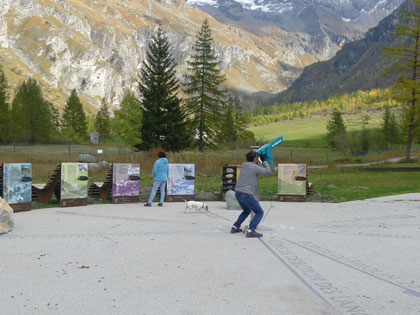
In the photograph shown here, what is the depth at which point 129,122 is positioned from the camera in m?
46.4

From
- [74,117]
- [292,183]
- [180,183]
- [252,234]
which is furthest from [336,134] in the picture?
[252,234]

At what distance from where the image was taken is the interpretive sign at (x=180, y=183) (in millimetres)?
14781

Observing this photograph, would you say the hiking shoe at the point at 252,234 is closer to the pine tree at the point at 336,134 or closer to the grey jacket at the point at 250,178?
the grey jacket at the point at 250,178

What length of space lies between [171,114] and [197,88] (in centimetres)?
510

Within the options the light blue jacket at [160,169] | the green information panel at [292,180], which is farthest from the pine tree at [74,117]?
the green information panel at [292,180]

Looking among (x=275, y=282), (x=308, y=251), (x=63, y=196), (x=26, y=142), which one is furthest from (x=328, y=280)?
(x=26, y=142)

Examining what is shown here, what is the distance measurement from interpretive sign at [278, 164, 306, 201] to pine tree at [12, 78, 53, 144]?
216ft

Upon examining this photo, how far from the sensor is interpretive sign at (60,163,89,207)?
1292 cm

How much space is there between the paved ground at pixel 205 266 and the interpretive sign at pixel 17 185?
1.00 metres

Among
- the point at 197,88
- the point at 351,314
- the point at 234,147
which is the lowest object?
the point at 351,314

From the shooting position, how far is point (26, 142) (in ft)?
233

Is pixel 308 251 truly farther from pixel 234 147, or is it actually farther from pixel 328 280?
pixel 234 147

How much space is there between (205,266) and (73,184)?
8.32 meters

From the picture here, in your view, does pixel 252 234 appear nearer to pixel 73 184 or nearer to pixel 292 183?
pixel 292 183
